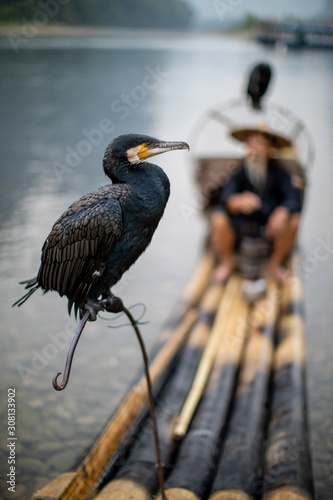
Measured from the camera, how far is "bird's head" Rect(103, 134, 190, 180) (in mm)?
980

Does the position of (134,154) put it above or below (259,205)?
above

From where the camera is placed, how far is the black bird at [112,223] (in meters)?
1.00

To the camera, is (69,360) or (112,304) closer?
(69,360)

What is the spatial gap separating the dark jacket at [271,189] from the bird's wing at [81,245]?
7.04 ft

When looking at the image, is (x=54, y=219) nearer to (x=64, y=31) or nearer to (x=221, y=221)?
(x=221, y=221)

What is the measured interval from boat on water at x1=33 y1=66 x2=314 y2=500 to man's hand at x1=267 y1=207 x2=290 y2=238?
13.3 inches

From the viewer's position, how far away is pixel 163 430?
5.64ft

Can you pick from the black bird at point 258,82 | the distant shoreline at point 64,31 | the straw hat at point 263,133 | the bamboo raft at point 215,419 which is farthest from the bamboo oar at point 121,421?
the distant shoreline at point 64,31

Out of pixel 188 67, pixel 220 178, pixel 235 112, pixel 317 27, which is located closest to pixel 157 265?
pixel 220 178

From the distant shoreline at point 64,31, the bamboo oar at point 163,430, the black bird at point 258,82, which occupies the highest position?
the distant shoreline at point 64,31

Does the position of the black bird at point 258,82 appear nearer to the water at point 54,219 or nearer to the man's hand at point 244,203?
the man's hand at point 244,203

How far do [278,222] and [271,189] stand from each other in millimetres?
318

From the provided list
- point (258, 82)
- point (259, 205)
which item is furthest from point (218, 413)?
point (258, 82)

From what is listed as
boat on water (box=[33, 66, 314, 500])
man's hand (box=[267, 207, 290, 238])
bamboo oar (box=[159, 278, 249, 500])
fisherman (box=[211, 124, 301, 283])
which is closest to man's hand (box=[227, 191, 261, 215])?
fisherman (box=[211, 124, 301, 283])
